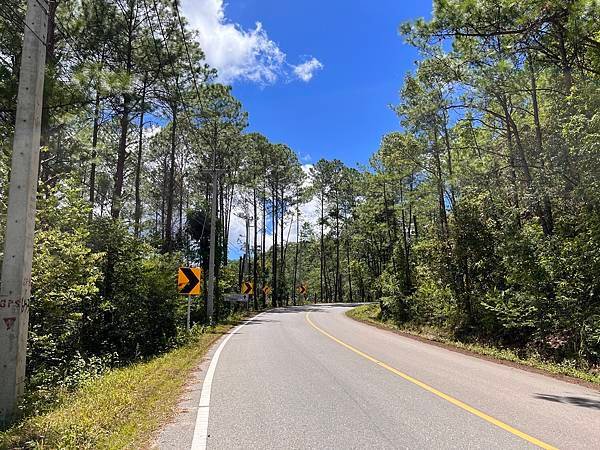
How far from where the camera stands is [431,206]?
27.1 metres

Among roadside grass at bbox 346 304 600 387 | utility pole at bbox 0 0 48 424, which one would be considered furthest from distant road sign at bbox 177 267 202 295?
utility pole at bbox 0 0 48 424

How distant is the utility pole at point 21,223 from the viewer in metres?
5.84

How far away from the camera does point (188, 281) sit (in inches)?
655

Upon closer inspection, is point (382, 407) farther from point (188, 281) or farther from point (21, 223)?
point (188, 281)

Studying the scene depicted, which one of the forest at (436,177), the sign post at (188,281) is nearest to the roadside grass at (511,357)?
the forest at (436,177)

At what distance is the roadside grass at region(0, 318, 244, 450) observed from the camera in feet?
16.4

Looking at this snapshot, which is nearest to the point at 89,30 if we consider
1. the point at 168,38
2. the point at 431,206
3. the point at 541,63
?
the point at 168,38

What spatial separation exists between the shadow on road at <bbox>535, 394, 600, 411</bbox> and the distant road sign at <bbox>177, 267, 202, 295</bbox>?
11917 mm

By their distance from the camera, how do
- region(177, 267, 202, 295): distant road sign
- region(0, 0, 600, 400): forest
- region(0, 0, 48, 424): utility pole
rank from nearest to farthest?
region(0, 0, 48, 424): utility pole < region(0, 0, 600, 400): forest < region(177, 267, 202, 295): distant road sign

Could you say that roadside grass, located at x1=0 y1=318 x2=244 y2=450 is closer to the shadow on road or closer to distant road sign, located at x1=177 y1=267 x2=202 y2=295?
the shadow on road

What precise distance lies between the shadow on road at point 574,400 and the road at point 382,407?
0.02 m

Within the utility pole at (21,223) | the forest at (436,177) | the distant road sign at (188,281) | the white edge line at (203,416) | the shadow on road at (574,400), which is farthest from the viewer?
the distant road sign at (188,281)

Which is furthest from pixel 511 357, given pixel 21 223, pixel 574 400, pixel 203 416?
pixel 21 223

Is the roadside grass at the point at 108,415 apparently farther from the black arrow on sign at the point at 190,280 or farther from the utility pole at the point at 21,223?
the black arrow on sign at the point at 190,280
